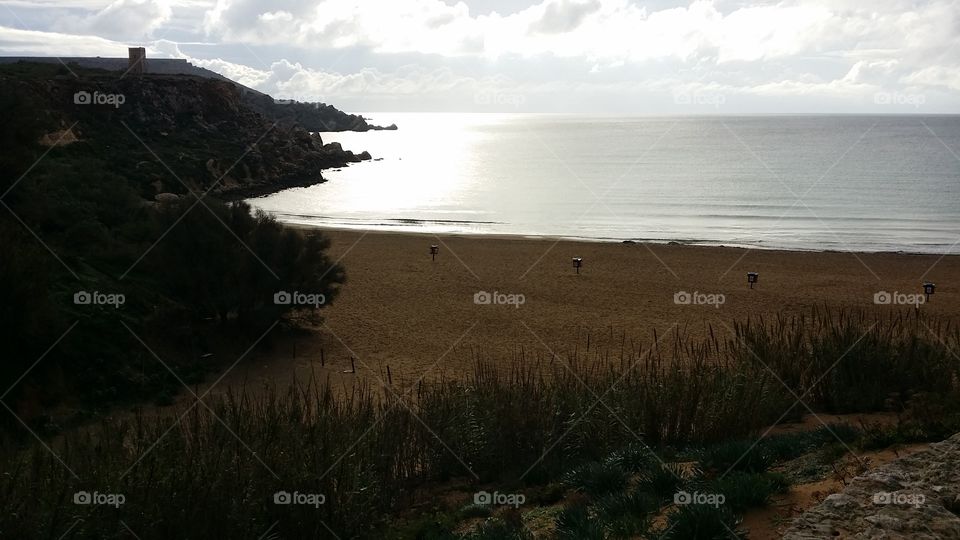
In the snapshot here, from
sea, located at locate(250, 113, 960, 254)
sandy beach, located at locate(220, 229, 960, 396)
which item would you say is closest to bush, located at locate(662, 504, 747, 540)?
sandy beach, located at locate(220, 229, 960, 396)

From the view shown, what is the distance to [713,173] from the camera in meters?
64.9

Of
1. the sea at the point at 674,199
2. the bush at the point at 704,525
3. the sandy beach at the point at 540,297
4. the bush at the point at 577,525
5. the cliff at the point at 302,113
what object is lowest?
the bush at the point at 577,525

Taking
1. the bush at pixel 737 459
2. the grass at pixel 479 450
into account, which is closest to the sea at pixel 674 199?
the grass at pixel 479 450

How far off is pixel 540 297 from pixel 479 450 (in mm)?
11706

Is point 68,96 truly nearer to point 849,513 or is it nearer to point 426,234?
point 426,234

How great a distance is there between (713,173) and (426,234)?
3875cm

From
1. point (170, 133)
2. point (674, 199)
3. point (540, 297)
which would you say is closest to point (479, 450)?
point (540, 297)

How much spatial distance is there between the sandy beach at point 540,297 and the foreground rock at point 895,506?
21.0 feet

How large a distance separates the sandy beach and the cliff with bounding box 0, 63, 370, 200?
576 inches

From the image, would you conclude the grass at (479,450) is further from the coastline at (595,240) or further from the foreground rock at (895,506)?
the coastline at (595,240)

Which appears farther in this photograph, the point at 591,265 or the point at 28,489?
the point at 591,265

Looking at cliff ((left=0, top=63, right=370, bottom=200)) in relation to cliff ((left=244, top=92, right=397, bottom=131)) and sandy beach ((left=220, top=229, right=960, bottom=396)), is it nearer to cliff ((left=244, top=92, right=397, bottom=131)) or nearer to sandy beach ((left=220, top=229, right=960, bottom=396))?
sandy beach ((left=220, top=229, right=960, bottom=396))

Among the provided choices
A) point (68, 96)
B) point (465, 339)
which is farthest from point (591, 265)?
point (68, 96)

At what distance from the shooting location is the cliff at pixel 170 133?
123 ft
